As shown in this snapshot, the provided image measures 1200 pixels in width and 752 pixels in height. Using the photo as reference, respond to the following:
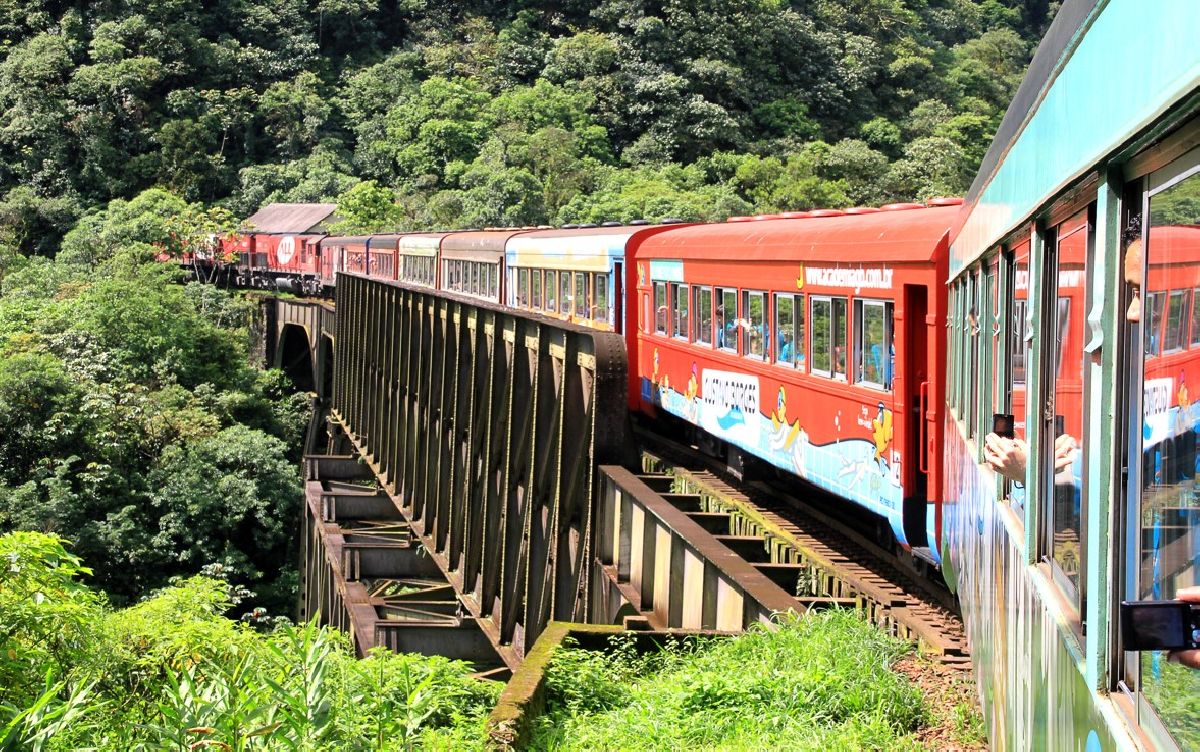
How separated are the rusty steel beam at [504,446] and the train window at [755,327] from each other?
3.77ft

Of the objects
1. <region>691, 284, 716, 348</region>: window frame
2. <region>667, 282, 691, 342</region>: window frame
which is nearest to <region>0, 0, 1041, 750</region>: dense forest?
<region>691, 284, 716, 348</region>: window frame

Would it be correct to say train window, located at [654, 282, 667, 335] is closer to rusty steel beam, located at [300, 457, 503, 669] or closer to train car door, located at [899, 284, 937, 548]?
rusty steel beam, located at [300, 457, 503, 669]

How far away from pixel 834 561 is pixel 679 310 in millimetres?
5224

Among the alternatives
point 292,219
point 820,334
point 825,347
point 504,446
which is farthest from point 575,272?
point 292,219

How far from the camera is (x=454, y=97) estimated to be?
238 feet

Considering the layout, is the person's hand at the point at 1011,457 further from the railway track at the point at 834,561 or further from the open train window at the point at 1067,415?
the railway track at the point at 834,561

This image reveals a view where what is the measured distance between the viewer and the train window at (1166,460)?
185 centimetres

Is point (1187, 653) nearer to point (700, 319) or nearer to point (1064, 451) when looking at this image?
point (1064, 451)

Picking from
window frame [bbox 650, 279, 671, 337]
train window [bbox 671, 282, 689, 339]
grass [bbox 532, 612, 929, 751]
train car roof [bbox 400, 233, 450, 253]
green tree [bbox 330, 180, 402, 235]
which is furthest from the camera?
green tree [bbox 330, 180, 402, 235]

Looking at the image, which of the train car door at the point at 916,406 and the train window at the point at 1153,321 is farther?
the train car door at the point at 916,406

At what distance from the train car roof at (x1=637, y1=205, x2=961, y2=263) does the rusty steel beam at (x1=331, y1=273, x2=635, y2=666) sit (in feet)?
5.04

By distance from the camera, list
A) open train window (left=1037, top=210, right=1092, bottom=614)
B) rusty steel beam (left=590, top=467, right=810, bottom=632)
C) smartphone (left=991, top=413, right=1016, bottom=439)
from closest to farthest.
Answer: open train window (left=1037, top=210, right=1092, bottom=614)
smartphone (left=991, top=413, right=1016, bottom=439)
rusty steel beam (left=590, top=467, right=810, bottom=632)

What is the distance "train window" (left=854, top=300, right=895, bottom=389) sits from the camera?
925 centimetres

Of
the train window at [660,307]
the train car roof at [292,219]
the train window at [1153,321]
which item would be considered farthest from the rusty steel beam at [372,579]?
the train car roof at [292,219]
